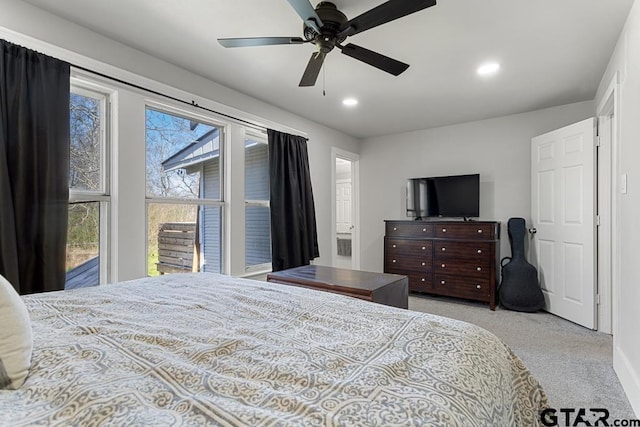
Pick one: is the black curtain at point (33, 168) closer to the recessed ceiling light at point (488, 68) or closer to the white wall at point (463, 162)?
the recessed ceiling light at point (488, 68)

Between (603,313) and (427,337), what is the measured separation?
3194 mm

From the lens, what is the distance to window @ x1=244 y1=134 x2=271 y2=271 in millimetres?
3586

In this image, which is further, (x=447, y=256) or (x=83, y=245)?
(x=447, y=256)

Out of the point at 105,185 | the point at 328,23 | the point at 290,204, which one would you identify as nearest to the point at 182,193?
the point at 105,185

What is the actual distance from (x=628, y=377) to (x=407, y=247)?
260 cm

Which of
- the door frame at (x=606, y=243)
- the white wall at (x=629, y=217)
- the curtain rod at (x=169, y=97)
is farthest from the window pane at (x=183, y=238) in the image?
the door frame at (x=606, y=243)

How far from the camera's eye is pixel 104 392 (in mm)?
667

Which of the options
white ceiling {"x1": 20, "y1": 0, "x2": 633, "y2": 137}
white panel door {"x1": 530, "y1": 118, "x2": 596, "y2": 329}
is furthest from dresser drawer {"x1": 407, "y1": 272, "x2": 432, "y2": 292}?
white ceiling {"x1": 20, "y1": 0, "x2": 633, "y2": 137}

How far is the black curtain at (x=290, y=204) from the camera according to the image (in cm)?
361

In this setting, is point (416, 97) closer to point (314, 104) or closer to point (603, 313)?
point (314, 104)

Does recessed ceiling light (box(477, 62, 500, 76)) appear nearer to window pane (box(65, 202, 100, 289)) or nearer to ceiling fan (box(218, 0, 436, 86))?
ceiling fan (box(218, 0, 436, 86))

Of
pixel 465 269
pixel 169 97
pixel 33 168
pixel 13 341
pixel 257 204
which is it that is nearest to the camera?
pixel 13 341

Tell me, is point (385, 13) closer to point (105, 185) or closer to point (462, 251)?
point (105, 185)

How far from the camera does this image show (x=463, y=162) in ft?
14.7
